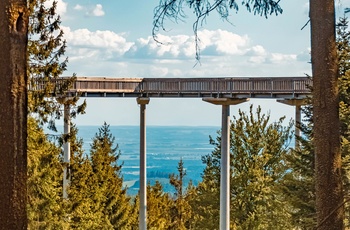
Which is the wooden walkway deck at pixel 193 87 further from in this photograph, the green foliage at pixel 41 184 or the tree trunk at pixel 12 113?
the tree trunk at pixel 12 113

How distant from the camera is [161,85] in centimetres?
2134

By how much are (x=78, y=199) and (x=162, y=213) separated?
1817cm

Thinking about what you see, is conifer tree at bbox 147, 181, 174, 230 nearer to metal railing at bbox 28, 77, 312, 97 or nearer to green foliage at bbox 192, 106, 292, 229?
green foliage at bbox 192, 106, 292, 229

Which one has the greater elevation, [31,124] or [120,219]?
[31,124]

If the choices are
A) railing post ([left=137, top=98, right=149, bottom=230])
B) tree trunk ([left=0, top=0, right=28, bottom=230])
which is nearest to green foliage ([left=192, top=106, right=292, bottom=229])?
railing post ([left=137, top=98, right=149, bottom=230])

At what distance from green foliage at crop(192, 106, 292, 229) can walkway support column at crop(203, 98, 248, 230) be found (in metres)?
1.06

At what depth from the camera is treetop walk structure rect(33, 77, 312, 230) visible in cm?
1938

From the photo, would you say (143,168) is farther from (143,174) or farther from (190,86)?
(190,86)

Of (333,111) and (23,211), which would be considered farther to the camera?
(333,111)

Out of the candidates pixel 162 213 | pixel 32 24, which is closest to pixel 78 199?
pixel 32 24

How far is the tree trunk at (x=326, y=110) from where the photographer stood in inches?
205

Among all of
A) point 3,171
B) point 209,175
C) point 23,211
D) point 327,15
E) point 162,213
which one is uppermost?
point 327,15

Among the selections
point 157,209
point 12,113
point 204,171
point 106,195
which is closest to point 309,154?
point 12,113

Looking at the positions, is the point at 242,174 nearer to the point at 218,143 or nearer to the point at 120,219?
the point at 218,143
